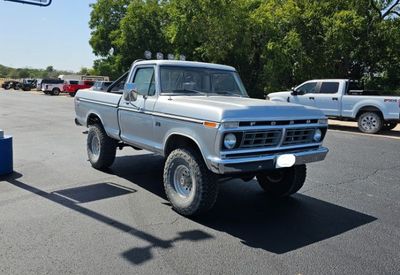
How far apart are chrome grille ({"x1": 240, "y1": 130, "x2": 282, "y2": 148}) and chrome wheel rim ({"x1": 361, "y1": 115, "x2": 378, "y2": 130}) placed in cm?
1051

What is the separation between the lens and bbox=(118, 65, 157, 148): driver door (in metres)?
6.03

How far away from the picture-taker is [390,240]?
4.70 metres

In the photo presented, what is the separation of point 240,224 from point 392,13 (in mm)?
20494

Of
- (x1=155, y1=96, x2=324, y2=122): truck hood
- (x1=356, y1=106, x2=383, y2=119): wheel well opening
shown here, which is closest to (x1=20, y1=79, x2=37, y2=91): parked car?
(x1=356, y1=106, x2=383, y2=119): wheel well opening

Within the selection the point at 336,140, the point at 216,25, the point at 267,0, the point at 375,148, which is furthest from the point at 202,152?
the point at 267,0

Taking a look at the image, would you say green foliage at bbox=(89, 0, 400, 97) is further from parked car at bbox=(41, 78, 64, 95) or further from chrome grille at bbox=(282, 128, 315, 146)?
parked car at bbox=(41, 78, 64, 95)

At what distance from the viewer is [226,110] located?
4742 millimetres

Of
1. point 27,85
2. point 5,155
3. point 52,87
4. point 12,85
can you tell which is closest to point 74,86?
point 52,87

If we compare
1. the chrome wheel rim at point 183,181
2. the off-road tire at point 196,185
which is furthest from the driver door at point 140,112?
the off-road tire at point 196,185

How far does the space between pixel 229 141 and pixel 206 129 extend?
0.32m

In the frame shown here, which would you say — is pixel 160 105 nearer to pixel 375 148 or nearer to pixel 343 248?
pixel 343 248

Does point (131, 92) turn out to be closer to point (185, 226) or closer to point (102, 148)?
point (102, 148)

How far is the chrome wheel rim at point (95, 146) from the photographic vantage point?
777 cm

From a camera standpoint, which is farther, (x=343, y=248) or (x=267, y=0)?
(x=267, y=0)
